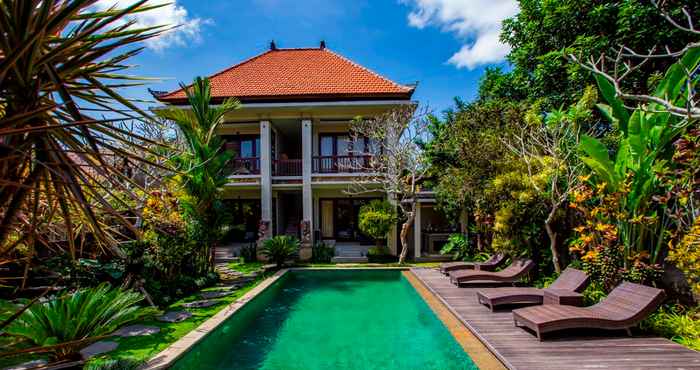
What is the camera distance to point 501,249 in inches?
465

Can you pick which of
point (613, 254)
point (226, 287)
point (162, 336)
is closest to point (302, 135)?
point (226, 287)

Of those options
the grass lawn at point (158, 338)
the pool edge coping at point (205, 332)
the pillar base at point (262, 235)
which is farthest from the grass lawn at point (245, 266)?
the grass lawn at point (158, 338)

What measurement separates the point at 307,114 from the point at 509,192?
35.5 ft

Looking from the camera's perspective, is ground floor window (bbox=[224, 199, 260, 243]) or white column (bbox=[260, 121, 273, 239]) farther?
ground floor window (bbox=[224, 199, 260, 243])

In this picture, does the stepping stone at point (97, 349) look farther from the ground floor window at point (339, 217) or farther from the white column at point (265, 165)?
the ground floor window at point (339, 217)

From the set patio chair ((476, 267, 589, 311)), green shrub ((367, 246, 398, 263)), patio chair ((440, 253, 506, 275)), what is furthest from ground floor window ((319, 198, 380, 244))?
patio chair ((476, 267, 589, 311))

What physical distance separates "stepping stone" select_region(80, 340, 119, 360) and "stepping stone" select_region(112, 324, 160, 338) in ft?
1.20

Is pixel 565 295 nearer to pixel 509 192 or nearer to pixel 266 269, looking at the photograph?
pixel 509 192

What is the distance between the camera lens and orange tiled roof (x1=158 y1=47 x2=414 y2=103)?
56.9ft

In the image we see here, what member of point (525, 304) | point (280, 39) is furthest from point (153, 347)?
point (280, 39)

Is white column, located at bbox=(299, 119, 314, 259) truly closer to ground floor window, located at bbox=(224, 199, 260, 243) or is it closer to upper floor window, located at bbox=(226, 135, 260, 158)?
upper floor window, located at bbox=(226, 135, 260, 158)

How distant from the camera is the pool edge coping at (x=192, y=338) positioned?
17.6 ft

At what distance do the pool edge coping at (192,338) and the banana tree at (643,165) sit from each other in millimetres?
9176

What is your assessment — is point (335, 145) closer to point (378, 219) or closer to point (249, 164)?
point (249, 164)
